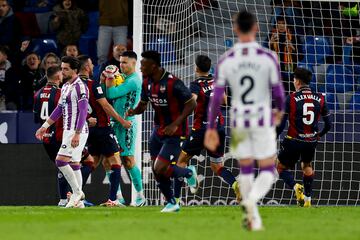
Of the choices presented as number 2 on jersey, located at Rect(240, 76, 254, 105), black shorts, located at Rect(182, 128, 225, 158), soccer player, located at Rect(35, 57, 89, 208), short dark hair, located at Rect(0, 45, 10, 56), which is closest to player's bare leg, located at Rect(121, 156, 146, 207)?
black shorts, located at Rect(182, 128, 225, 158)

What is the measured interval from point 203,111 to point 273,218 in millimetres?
4669

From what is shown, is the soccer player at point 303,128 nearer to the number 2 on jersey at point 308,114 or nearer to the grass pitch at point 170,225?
the number 2 on jersey at point 308,114

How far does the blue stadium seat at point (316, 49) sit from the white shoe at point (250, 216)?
11.1 meters

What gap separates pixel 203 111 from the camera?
57.2ft

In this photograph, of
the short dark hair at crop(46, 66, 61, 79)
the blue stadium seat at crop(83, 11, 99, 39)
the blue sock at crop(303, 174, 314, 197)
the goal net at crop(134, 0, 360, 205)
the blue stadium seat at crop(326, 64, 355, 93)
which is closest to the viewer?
the blue sock at crop(303, 174, 314, 197)

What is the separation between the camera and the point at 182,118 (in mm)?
A: 13836

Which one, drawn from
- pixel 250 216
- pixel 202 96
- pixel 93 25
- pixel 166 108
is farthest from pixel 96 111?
pixel 250 216

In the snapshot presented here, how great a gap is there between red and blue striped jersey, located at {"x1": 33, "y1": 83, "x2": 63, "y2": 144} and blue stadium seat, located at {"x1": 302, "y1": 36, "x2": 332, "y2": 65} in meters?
5.54

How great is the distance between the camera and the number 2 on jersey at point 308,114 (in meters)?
17.6

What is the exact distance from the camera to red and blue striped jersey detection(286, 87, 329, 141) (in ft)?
57.7

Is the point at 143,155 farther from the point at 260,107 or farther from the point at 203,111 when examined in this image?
the point at 260,107

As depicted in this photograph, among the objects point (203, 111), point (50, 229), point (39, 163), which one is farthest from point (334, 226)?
point (39, 163)

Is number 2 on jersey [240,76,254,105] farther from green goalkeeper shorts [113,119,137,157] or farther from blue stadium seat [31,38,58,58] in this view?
blue stadium seat [31,38,58,58]

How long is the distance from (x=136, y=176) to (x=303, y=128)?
9.63 feet
